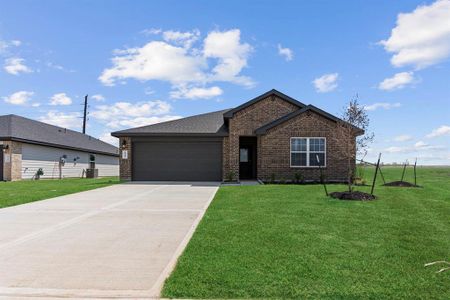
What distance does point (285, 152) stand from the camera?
60.0 ft

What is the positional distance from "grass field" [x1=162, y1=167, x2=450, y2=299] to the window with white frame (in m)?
8.98

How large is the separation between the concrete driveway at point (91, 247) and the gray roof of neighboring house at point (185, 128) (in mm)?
9276

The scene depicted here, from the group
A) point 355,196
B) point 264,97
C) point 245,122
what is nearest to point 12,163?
point 245,122

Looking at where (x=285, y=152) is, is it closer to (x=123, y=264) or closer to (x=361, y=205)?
(x=361, y=205)

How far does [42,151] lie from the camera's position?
2511 cm

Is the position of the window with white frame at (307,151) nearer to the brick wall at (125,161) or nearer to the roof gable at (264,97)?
the roof gable at (264,97)

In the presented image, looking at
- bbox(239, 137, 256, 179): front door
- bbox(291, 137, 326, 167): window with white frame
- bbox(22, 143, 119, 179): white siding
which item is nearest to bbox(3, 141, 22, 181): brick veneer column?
bbox(22, 143, 119, 179): white siding

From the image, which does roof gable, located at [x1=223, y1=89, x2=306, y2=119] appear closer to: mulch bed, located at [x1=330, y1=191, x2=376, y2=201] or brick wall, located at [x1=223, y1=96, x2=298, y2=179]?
brick wall, located at [x1=223, y1=96, x2=298, y2=179]

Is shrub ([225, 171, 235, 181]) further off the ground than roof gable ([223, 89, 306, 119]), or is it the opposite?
roof gable ([223, 89, 306, 119])

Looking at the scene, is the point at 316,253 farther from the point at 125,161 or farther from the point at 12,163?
the point at 12,163

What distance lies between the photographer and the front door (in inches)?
848

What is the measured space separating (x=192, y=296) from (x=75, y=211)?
6785 millimetres

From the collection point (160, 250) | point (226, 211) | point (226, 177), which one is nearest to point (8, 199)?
point (226, 211)

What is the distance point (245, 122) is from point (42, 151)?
51.1 ft
